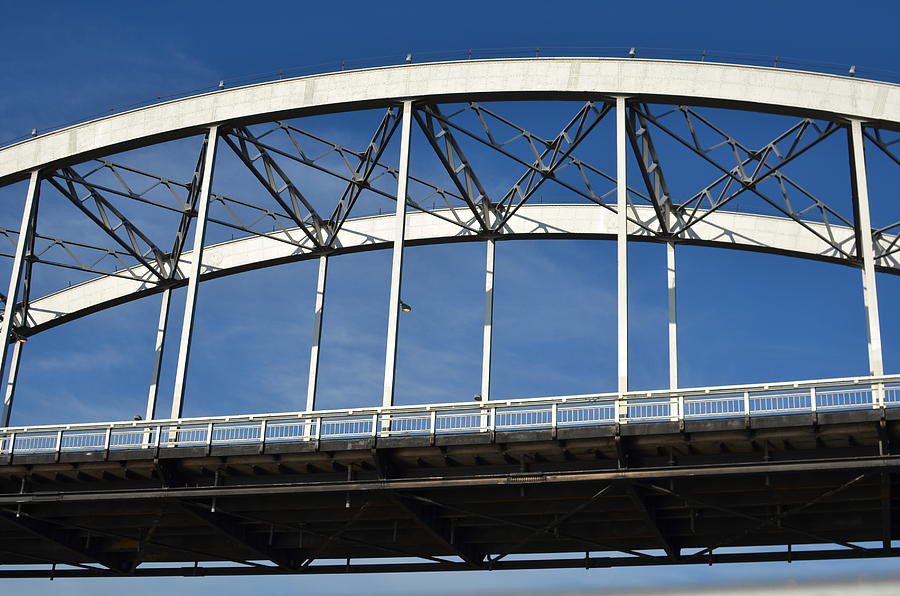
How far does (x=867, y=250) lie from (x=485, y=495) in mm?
12880

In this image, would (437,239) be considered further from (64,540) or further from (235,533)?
(64,540)

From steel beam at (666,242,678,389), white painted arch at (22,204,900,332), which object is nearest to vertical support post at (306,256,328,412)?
white painted arch at (22,204,900,332)

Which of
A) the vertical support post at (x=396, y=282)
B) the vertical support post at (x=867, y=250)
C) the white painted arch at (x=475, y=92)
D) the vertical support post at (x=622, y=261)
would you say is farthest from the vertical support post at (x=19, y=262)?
the vertical support post at (x=867, y=250)

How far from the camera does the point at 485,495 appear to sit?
3706 cm

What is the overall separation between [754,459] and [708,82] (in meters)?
13.2

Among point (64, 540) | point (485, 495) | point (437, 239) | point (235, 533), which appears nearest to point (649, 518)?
point (485, 495)

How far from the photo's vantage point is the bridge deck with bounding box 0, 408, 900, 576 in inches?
1313

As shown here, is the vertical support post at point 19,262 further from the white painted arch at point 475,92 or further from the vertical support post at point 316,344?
the vertical support post at point 316,344

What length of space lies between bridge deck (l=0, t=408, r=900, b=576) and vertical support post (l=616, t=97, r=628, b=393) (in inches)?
118

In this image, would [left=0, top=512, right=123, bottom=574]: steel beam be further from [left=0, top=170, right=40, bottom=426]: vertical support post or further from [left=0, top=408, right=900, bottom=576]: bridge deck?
[left=0, top=170, right=40, bottom=426]: vertical support post

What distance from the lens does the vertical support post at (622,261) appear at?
120 feet

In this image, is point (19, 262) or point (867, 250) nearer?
point (867, 250)

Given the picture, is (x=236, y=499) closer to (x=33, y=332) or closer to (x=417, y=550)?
(x=417, y=550)

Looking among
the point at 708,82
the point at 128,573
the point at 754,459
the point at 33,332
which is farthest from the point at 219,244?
the point at 754,459
